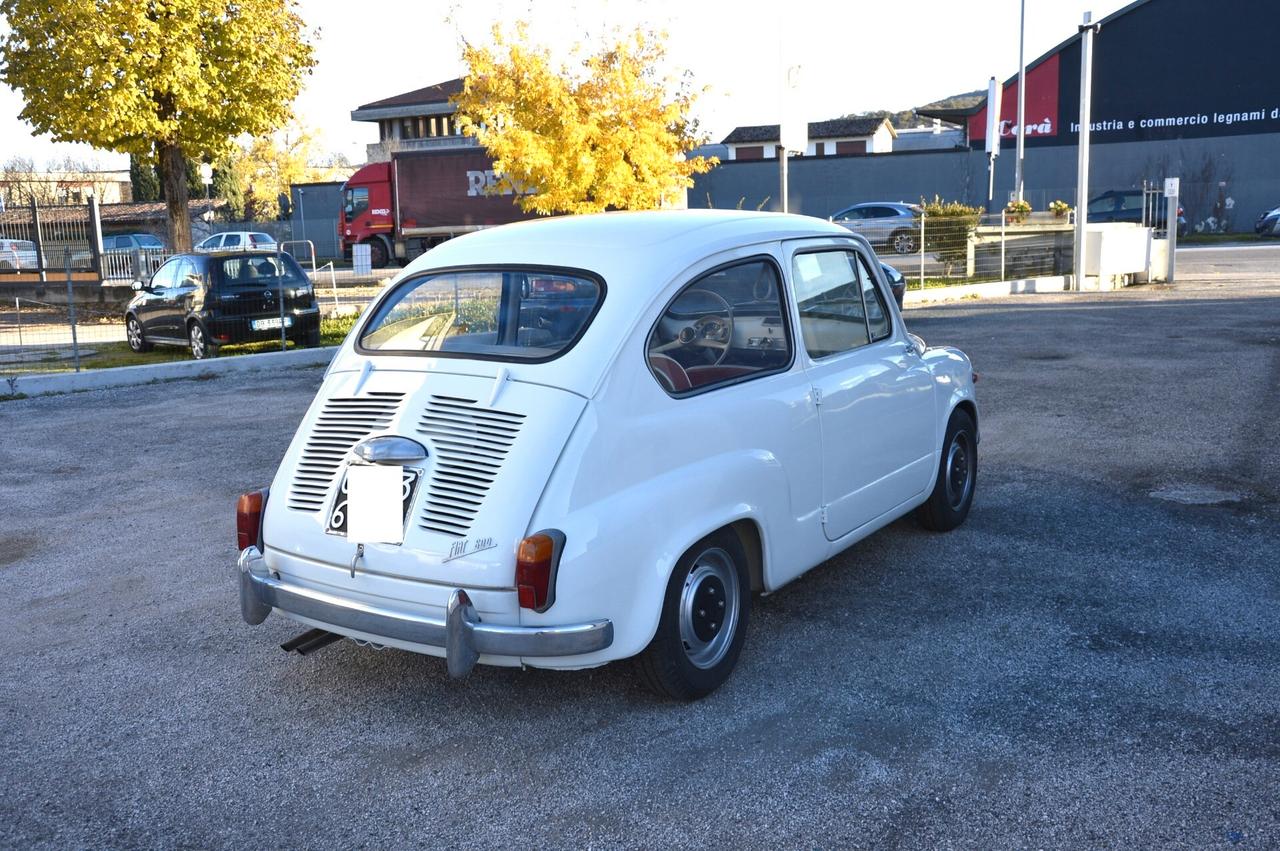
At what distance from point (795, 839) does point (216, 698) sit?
240 centimetres

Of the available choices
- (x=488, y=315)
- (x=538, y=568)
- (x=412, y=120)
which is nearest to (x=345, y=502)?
(x=538, y=568)

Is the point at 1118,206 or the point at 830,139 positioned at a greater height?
the point at 830,139

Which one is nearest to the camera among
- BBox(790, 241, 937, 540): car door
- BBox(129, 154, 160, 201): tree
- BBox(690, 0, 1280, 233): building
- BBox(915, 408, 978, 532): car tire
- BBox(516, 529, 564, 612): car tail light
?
BBox(516, 529, 564, 612): car tail light

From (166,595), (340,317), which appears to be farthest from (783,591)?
(340,317)

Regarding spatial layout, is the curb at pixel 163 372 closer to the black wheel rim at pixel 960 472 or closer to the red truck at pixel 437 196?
the black wheel rim at pixel 960 472

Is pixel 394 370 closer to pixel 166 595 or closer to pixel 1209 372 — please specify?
pixel 166 595

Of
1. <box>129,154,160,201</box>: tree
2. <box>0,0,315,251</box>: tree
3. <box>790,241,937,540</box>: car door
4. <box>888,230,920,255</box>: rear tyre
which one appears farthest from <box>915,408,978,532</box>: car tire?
<box>129,154,160,201</box>: tree

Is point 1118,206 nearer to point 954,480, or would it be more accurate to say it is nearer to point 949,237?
point 949,237

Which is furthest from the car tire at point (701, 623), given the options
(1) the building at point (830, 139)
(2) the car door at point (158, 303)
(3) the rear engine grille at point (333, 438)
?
(1) the building at point (830, 139)

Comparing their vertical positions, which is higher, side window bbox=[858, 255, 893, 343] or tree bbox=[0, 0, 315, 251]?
tree bbox=[0, 0, 315, 251]

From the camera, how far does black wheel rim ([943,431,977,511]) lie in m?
6.38

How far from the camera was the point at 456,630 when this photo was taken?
149 inches

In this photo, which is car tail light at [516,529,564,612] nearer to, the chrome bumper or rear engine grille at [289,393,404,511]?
the chrome bumper

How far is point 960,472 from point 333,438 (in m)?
3.64
